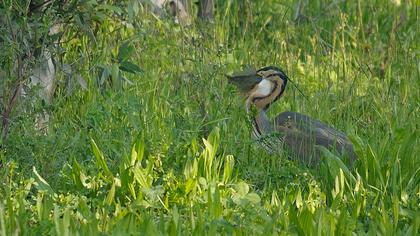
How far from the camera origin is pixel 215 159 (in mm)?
5793

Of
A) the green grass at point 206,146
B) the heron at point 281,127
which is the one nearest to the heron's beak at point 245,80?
the heron at point 281,127

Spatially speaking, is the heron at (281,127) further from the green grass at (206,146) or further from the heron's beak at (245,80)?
the green grass at (206,146)

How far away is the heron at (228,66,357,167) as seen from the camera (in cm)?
628

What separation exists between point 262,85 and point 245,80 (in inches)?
4.5

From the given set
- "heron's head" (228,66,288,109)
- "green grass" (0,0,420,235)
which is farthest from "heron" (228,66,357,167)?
"green grass" (0,0,420,235)

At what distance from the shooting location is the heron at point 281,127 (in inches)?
247

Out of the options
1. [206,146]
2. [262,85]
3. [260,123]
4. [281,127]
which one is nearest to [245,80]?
[262,85]

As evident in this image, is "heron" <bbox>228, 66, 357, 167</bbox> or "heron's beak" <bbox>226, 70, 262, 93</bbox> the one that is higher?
"heron's beak" <bbox>226, 70, 262, 93</bbox>

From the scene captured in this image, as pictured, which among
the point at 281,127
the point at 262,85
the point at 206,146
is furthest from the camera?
the point at 262,85

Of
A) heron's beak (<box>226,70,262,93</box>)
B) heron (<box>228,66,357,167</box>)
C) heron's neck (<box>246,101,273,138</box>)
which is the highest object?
heron's beak (<box>226,70,262,93</box>)

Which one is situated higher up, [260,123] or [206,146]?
[206,146]

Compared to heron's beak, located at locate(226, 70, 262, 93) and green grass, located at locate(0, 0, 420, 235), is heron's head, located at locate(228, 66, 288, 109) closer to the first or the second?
heron's beak, located at locate(226, 70, 262, 93)

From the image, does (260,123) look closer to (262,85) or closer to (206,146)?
(262,85)

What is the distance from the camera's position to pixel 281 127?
6.62 meters
